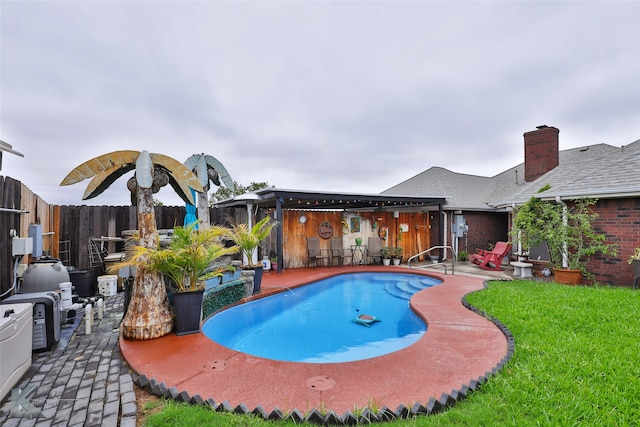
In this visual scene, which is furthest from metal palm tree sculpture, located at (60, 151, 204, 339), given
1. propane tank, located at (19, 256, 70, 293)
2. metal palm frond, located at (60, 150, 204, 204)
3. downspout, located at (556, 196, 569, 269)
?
downspout, located at (556, 196, 569, 269)

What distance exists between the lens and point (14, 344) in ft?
9.12

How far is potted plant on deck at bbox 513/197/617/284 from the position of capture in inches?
285

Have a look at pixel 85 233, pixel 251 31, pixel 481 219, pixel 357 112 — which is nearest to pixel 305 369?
pixel 85 233

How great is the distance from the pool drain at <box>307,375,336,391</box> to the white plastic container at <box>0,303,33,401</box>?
2.71 metres

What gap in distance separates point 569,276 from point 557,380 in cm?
616

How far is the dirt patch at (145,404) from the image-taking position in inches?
92.0

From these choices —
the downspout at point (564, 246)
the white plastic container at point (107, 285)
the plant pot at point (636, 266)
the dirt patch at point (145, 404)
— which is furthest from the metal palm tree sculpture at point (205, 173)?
the plant pot at point (636, 266)

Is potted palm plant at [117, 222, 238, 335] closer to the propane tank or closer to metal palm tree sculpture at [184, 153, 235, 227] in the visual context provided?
the propane tank

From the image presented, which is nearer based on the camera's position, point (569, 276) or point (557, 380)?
point (557, 380)

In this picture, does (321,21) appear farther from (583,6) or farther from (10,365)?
(10,365)

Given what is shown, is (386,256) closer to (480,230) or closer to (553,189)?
(480,230)

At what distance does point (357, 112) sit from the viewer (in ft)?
39.5

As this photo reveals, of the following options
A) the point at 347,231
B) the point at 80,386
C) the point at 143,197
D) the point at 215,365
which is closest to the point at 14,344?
the point at 80,386

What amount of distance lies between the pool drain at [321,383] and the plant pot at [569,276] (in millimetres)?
7652
